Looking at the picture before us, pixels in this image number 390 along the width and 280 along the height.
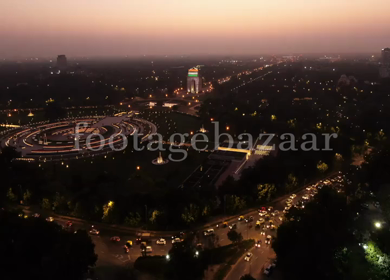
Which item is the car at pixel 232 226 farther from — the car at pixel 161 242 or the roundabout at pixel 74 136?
the roundabout at pixel 74 136

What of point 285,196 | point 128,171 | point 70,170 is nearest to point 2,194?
point 70,170

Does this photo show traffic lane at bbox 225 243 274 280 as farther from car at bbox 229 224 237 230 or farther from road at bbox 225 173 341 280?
car at bbox 229 224 237 230

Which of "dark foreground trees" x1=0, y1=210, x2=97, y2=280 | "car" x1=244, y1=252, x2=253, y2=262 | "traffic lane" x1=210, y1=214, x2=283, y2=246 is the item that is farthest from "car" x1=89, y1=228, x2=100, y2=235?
"car" x1=244, y1=252, x2=253, y2=262

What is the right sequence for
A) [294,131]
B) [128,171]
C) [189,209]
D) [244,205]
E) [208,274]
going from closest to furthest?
1. [208,274]
2. [189,209]
3. [244,205]
4. [128,171]
5. [294,131]

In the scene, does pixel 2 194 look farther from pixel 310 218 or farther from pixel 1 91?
pixel 1 91

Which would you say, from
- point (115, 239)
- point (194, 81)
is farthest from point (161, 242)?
point (194, 81)

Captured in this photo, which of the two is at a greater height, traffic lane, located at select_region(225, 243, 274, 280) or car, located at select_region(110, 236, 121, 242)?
car, located at select_region(110, 236, 121, 242)

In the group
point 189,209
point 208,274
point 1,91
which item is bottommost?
point 208,274
